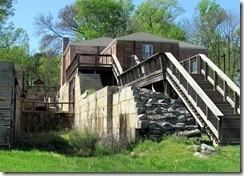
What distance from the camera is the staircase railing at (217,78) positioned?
12.4m

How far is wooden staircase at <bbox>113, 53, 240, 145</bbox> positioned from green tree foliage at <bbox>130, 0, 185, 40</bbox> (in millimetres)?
2747

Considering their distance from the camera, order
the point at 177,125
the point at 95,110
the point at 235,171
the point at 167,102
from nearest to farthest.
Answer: the point at 235,171
the point at 177,125
the point at 167,102
the point at 95,110

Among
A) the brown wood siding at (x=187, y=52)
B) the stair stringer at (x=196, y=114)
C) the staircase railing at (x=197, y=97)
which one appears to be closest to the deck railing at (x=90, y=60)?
the brown wood siding at (x=187, y=52)

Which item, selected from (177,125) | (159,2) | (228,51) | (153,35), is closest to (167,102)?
(177,125)

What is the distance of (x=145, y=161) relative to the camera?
10367 millimetres

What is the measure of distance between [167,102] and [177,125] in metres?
1.46

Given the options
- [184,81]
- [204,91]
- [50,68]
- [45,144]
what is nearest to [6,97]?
[45,144]

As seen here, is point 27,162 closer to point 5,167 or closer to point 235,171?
point 5,167

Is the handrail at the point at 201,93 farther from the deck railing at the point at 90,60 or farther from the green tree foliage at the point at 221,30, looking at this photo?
the deck railing at the point at 90,60

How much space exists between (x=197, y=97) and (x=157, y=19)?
62.2 ft

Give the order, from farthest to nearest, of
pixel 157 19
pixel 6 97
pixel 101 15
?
pixel 157 19
pixel 101 15
pixel 6 97

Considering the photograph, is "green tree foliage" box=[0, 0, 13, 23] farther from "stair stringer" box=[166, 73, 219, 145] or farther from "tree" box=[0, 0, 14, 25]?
"stair stringer" box=[166, 73, 219, 145]

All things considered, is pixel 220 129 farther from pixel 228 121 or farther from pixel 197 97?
pixel 197 97

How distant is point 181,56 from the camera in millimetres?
36250
